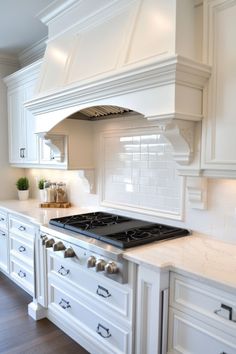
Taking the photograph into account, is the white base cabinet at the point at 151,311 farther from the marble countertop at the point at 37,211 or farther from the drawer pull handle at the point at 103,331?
the marble countertop at the point at 37,211

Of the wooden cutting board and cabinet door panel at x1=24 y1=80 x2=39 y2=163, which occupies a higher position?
cabinet door panel at x1=24 y1=80 x2=39 y2=163

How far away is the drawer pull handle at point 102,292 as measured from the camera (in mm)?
1956

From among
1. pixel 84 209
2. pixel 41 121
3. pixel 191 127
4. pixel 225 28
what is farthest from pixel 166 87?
pixel 84 209

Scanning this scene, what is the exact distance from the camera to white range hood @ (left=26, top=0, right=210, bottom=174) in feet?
5.54

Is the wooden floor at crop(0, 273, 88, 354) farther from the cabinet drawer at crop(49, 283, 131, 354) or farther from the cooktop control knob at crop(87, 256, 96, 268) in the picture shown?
the cooktop control knob at crop(87, 256, 96, 268)

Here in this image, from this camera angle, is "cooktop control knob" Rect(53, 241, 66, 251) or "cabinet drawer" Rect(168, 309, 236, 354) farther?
"cooktop control knob" Rect(53, 241, 66, 251)

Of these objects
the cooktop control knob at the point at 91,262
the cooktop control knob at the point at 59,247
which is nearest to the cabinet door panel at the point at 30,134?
the cooktop control knob at the point at 59,247

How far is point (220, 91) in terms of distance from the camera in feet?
5.68

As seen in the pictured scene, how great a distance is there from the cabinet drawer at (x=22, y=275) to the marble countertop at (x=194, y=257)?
1503mm

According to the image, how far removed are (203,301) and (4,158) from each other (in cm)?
333

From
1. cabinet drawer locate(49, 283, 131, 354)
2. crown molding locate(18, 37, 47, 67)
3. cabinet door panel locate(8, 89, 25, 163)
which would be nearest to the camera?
cabinet drawer locate(49, 283, 131, 354)

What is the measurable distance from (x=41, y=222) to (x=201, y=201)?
1381mm

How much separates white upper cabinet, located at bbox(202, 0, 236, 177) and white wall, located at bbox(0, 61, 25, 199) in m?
3.01

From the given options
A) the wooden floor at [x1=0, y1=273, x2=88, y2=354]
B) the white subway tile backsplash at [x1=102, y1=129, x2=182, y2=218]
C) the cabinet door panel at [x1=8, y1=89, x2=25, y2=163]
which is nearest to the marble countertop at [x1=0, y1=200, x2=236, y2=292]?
the white subway tile backsplash at [x1=102, y1=129, x2=182, y2=218]
